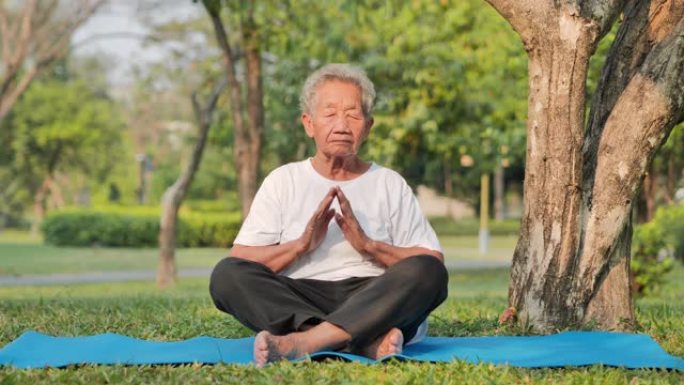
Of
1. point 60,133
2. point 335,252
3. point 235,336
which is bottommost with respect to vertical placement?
point 235,336

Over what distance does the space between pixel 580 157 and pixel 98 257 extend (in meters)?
21.8

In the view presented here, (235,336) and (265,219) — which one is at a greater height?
(265,219)

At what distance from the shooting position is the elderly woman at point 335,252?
421 cm

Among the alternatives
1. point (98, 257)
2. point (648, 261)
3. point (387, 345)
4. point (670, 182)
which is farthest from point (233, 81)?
point (98, 257)

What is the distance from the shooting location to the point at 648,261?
12359 millimetres

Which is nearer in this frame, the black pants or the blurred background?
the black pants

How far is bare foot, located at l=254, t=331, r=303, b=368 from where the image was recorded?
4.00 meters

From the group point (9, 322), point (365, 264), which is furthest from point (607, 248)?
point (9, 322)

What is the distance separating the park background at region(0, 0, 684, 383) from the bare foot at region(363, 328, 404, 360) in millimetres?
202

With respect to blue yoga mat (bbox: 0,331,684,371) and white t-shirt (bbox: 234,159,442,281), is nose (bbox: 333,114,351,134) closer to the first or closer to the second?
white t-shirt (bbox: 234,159,442,281)

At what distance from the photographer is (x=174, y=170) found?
46.4 metres

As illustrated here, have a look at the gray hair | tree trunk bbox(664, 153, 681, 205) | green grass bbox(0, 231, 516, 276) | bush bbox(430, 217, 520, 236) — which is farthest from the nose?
bush bbox(430, 217, 520, 236)

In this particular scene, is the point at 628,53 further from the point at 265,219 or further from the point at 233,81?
the point at 233,81

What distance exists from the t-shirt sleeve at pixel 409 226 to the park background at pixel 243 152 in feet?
2.23
